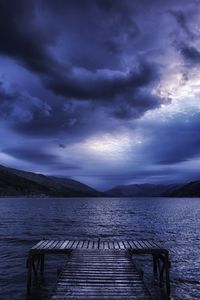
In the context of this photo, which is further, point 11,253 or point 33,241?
point 33,241

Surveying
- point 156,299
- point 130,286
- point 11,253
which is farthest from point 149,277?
point 11,253

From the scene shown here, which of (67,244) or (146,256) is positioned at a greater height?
(67,244)

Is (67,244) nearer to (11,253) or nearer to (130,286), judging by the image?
(130,286)

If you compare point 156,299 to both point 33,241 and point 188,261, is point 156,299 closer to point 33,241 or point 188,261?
point 188,261

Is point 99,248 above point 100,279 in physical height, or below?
above

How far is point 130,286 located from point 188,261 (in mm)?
20007

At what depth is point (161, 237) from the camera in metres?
50.3

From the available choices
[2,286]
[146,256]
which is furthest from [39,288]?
[146,256]

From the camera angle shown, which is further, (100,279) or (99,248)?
(99,248)

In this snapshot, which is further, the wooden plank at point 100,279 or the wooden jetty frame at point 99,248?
the wooden jetty frame at point 99,248

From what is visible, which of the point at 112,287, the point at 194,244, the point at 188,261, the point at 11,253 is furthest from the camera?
the point at 194,244

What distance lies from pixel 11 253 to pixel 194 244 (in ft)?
76.2

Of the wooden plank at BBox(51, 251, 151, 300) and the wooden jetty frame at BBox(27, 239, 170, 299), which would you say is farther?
the wooden jetty frame at BBox(27, 239, 170, 299)

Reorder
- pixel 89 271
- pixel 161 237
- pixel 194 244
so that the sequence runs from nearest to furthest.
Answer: pixel 89 271 < pixel 194 244 < pixel 161 237
